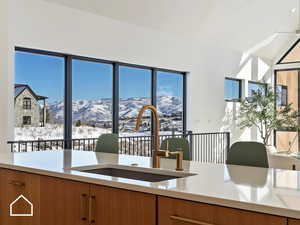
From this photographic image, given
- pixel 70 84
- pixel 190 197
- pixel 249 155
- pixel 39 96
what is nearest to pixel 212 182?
pixel 190 197

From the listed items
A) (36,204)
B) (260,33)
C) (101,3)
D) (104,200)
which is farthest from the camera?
(260,33)

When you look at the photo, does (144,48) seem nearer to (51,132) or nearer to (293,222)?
(51,132)

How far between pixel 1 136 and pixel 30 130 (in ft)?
2.07

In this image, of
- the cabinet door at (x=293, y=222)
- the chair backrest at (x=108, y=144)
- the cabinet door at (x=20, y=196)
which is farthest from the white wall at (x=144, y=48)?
the cabinet door at (x=293, y=222)

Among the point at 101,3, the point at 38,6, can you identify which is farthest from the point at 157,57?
the point at 38,6

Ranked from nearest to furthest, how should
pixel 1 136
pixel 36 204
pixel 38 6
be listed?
pixel 36 204, pixel 1 136, pixel 38 6

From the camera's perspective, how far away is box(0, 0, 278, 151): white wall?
5.41 meters

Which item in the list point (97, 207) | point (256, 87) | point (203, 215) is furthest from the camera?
point (256, 87)

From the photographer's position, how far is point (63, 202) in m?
2.21

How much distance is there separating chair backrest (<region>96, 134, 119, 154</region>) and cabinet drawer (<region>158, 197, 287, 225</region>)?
216cm

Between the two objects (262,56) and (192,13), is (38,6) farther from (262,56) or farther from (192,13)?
(262,56)

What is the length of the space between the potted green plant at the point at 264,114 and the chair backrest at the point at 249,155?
715cm

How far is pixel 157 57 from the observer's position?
7.54m

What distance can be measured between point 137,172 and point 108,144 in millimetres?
1479
